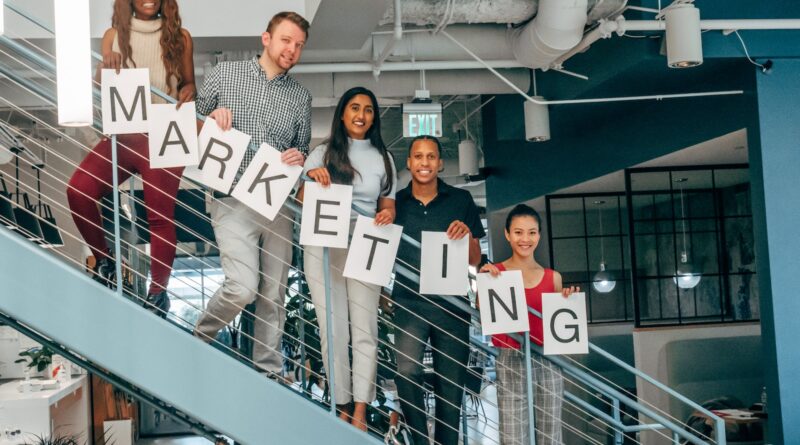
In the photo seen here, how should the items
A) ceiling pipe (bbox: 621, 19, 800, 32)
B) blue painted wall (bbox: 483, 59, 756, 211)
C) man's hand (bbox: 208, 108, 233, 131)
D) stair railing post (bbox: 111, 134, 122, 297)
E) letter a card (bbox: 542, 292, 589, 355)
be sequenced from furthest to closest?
blue painted wall (bbox: 483, 59, 756, 211) → ceiling pipe (bbox: 621, 19, 800, 32) → letter a card (bbox: 542, 292, 589, 355) → man's hand (bbox: 208, 108, 233, 131) → stair railing post (bbox: 111, 134, 122, 297)

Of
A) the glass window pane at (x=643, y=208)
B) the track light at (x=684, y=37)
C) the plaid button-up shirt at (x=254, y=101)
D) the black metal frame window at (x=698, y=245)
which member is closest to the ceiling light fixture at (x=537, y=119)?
the black metal frame window at (x=698, y=245)

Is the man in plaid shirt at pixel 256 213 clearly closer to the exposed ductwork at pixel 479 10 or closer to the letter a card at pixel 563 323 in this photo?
the letter a card at pixel 563 323

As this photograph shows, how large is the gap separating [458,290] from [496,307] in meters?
0.17

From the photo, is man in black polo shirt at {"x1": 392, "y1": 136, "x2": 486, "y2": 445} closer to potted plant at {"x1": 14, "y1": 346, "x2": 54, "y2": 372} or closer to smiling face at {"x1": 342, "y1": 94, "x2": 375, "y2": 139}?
smiling face at {"x1": 342, "y1": 94, "x2": 375, "y2": 139}

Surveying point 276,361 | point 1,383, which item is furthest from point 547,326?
point 1,383

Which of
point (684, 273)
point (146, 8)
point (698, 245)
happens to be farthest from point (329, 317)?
point (698, 245)

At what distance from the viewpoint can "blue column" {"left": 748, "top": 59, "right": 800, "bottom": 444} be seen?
219 inches

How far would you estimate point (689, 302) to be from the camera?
35.8ft

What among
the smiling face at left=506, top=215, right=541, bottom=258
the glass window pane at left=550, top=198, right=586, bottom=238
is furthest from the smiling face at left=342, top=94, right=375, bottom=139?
the glass window pane at left=550, top=198, right=586, bottom=238

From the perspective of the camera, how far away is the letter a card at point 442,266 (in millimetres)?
3535

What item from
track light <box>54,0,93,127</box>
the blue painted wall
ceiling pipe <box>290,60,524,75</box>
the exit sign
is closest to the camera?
track light <box>54,0,93,127</box>

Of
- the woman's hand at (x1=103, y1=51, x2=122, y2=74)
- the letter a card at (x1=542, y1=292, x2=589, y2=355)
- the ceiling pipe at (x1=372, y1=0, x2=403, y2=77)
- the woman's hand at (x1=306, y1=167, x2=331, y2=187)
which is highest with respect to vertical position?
the ceiling pipe at (x1=372, y1=0, x2=403, y2=77)

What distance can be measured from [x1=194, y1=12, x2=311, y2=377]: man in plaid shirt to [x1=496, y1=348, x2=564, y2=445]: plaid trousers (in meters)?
0.92

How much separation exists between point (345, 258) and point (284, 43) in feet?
2.79
